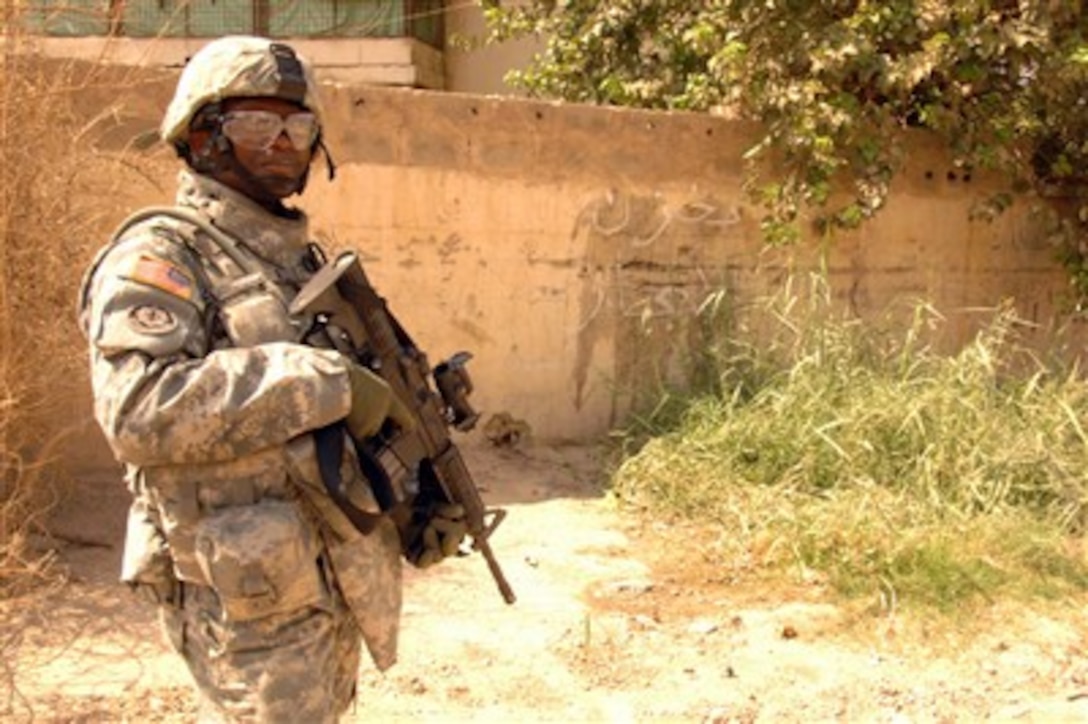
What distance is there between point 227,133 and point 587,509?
340cm

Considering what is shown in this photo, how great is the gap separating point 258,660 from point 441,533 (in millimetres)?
422

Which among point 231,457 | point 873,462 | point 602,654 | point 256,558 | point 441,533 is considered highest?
point 231,457

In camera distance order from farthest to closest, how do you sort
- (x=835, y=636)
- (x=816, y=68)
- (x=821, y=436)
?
(x=816, y=68) → (x=821, y=436) → (x=835, y=636)

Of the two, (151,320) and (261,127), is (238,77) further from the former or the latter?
(151,320)

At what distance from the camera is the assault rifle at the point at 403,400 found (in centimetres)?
195

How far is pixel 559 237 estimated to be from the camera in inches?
222

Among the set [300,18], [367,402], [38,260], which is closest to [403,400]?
[367,402]

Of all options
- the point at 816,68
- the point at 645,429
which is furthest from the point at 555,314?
the point at 816,68

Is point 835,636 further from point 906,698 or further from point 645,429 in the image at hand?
point 645,429

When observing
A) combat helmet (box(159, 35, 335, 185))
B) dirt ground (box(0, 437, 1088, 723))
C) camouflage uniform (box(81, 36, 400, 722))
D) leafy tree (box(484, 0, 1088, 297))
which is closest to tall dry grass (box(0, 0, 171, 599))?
dirt ground (box(0, 437, 1088, 723))

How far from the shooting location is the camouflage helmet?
1.89m

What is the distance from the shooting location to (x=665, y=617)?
13.3 feet

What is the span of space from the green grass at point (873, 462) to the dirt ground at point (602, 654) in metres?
0.20

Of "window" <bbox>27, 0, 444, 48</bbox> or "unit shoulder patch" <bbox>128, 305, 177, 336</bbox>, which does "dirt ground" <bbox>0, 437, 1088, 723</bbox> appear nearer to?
"unit shoulder patch" <bbox>128, 305, 177, 336</bbox>
